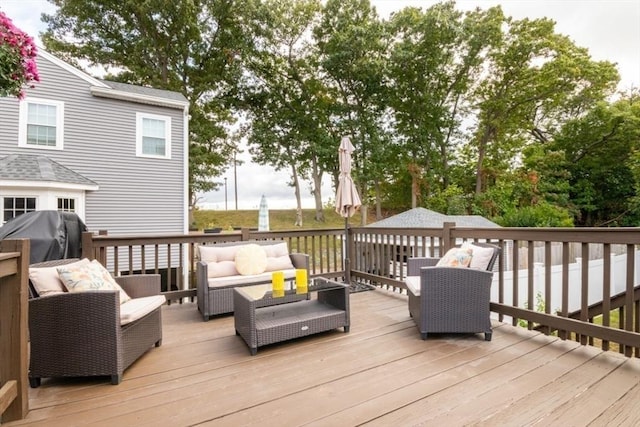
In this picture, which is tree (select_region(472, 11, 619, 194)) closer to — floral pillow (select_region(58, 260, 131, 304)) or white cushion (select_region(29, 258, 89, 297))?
floral pillow (select_region(58, 260, 131, 304))

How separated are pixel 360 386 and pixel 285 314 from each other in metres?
1.14

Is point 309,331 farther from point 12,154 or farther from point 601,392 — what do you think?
point 12,154

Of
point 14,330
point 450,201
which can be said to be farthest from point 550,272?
point 450,201

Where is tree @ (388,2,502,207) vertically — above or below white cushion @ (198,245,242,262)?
→ above

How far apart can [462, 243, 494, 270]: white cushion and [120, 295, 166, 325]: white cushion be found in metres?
2.81

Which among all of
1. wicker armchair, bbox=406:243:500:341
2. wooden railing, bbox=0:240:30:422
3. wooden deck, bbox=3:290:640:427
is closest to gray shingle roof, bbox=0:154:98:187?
wooden deck, bbox=3:290:640:427

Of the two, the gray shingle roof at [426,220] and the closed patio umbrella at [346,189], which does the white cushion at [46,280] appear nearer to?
the closed patio umbrella at [346,189]

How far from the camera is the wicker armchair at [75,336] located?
2.17m

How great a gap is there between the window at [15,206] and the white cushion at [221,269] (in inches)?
250

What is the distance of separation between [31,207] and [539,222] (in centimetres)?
1497

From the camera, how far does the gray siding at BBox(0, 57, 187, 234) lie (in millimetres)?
8295

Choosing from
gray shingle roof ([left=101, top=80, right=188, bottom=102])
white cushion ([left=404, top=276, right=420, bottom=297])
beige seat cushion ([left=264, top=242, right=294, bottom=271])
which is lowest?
white cushion ([left=404, top=276, right=420, bottom=297])

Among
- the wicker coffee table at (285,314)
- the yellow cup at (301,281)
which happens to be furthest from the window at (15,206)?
the yellow cup at (301,281)

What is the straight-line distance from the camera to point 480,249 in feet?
10.0
